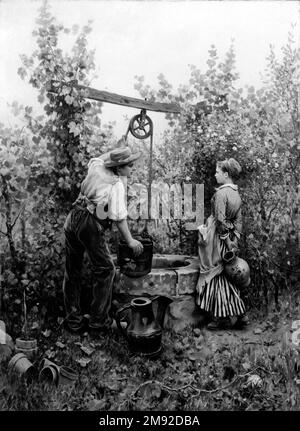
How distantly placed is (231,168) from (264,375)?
2032mm

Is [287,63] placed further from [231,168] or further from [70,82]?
[70,82]

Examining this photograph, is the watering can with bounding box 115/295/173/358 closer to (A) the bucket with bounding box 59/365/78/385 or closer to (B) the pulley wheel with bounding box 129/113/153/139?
(A) the bucket with bounding box 59/365/78/385

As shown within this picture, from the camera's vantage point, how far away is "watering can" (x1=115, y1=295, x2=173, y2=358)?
4340mm

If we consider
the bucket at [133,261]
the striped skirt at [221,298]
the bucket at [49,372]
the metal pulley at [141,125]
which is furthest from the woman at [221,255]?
the bucket at [49,372]

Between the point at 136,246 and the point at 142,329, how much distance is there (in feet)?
2.52

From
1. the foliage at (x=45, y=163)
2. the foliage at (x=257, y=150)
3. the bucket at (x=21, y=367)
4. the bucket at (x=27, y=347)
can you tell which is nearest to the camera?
the bucket at (x=21, y=367)

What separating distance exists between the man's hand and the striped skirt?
2.60ft

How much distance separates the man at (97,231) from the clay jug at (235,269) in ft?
3.01

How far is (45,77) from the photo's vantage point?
462 centimetres

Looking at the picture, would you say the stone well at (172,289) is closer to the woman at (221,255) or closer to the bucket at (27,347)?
the woman at (221,255)

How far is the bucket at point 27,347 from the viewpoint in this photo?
4.40m

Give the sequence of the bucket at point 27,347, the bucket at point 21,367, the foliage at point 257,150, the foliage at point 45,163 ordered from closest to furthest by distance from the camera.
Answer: the bucket at point 21,367, the bucket at point 27,347, the foliage at point 45,163, the foliage at point 257,150

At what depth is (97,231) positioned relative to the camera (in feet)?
14.5
